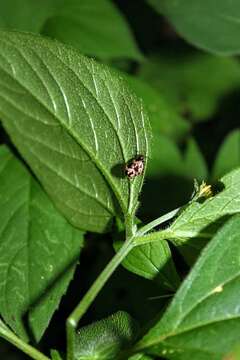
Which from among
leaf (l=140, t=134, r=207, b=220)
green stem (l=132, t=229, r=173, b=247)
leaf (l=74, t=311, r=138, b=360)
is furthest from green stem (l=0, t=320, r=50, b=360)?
leaf (l=140, t=134, r=207, b=220)

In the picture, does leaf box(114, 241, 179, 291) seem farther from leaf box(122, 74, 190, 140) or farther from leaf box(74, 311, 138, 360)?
leaf box(122, 74, 190, 140)

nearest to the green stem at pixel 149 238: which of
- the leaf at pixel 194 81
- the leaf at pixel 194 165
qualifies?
the leaf at pixel 194 165

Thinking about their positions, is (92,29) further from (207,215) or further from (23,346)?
(23,346)

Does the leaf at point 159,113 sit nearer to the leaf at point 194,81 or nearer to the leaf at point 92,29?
the leaf at point 92,29

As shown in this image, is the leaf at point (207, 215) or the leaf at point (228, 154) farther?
the leaf at point (228, 154)

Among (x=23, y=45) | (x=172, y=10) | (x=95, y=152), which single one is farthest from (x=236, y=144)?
(x=23, y=45)

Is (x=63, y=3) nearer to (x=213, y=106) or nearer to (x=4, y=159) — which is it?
(x=4, y=159)
